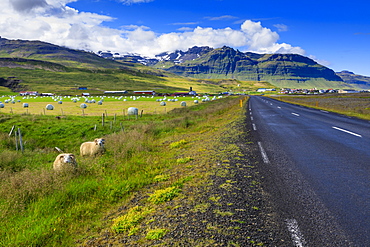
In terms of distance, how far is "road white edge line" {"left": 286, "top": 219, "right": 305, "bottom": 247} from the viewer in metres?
3.85

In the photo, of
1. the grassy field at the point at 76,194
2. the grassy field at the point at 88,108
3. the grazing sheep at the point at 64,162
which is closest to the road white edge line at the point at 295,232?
the grassy field at the point at 76,194

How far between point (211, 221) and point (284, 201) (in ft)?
5.97

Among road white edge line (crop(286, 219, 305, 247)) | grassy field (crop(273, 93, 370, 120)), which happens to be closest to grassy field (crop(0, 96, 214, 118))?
grassy field (crop(273, 93, 370, 120))

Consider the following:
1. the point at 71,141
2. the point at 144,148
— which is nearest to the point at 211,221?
the point at 144,148

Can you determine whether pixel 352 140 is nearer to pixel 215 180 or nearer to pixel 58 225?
pixel 215 180

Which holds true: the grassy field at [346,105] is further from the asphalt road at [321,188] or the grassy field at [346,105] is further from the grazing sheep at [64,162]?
the grazing sheep at [64,162]

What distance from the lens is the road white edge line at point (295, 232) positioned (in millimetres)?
3847

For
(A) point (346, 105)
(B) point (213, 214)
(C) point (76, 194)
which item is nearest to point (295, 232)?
(B) point (213, 214)

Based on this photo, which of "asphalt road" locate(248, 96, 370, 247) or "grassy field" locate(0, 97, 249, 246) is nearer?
"asphalt road" locate(248, 96, 370, 247)

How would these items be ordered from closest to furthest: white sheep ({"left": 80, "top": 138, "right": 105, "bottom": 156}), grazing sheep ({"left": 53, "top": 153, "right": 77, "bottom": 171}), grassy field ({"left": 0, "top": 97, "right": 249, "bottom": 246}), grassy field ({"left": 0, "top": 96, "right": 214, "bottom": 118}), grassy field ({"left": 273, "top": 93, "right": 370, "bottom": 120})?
grassy field ({"left": 0, "top": 97, "right": 249, "bottom": 246}) < grazing sheep ({"left": 53, "top": 153, "right": 77, "bottom": 171}) < white sheep ({"left": 80, "top": 138, "right": 105, "bottom": 156}) < grassy field ({"left": 273, "top": 93, "right": 370, "bottom": 120}) < grassy field ({"left": 0, "top": 96, "right": 214, "bottom": 118})

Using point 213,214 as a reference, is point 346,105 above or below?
above

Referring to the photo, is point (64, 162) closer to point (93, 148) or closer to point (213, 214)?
point (93, 148)

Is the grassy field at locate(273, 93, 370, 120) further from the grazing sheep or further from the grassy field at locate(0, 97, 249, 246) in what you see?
the grazing sheep

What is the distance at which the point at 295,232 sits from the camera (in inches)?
162
